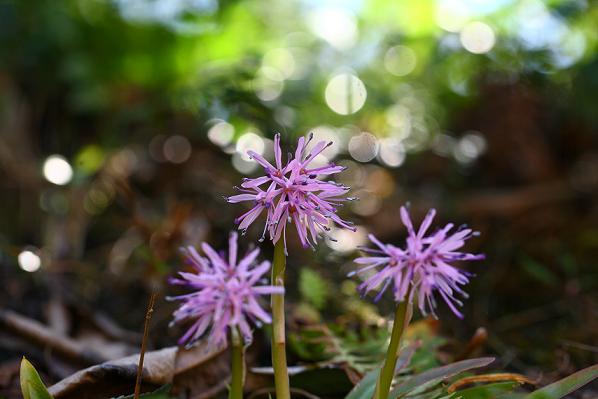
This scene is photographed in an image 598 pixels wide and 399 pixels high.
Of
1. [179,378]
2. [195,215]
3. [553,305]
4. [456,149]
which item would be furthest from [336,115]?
[179,378]

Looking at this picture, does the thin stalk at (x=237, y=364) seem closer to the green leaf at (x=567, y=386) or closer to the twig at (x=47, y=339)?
the green leaf at (x=567, y=386)

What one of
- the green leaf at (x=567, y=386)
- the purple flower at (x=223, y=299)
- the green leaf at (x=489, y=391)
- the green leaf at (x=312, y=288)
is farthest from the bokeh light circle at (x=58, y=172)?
the green leaf at (x=567, y=386)

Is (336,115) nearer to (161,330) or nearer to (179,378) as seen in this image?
(161,330)

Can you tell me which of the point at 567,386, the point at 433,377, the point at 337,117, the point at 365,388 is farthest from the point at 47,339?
the point at 337,117

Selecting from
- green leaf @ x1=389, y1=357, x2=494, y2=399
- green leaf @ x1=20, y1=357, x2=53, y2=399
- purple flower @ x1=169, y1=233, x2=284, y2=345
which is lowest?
green leaf @ x1=389, y1=357, x2=494, y2=399

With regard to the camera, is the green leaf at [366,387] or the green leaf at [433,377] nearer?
the green leaf at [433,377]

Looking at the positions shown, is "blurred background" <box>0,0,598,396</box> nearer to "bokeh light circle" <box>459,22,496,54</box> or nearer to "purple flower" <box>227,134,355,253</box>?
"bokeh light circle" <box>459,22,496,54</box>

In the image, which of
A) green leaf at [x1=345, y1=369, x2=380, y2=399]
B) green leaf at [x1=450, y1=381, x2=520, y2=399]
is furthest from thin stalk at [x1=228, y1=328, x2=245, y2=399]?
green leaf at [x1=450, y1=381, x2=520, y2=399]

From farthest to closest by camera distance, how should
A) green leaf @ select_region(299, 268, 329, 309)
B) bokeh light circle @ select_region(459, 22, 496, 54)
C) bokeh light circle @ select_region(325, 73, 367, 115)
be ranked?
bokeh light circle @ select_region(459, 22, 496, 54)
bokeh light circle @ select_region(325, 73, 367, 115)
green leaf @ select_region(299, 268, 329, 309)
